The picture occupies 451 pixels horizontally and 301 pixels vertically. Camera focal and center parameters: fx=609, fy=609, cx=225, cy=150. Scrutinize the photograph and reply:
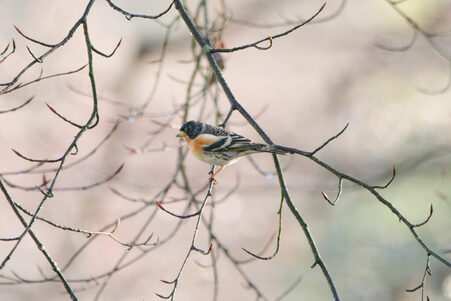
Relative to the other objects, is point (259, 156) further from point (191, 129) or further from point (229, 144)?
point (229, 144)

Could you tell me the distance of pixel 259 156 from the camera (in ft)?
43.1

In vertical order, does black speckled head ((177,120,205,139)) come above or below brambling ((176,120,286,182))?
above

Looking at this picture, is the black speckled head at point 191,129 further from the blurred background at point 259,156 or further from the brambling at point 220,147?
the blurred background at point 259,156

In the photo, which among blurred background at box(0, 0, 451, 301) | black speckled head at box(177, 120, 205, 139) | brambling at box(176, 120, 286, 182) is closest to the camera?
brambling at box(176, 120, 286, 182)

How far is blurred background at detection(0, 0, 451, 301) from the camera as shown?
10180mm

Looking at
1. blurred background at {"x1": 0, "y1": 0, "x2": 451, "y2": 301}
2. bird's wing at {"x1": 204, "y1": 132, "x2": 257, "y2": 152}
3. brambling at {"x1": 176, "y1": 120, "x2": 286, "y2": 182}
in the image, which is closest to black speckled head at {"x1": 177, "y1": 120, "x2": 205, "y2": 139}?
brambling at {"x1": 176, "y1": 120, "x2": 286, "y2": 182}

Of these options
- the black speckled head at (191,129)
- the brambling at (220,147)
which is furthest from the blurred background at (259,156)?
the brambling at (220,147)

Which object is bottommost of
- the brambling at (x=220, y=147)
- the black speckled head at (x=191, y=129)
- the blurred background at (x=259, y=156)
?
the brambling at (x=220, y=147)

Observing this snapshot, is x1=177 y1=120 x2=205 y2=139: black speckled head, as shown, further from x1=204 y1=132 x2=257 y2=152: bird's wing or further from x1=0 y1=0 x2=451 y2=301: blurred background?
x1=0 y1=0 x2=451 y2=301: blurred background

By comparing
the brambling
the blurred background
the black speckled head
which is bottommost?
the brambling

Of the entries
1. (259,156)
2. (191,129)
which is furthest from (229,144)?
(259,156)

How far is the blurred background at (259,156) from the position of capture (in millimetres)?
10180

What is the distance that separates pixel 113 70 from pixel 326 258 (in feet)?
19.4

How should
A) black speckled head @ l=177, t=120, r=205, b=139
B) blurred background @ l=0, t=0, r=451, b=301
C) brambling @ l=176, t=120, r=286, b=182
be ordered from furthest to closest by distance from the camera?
blurred background @ l=0, t=0, r=451, b=301, black speckled head @ l=177, t=120, r=205, b=139, brambling @ l=176, t=120, r=286, b=182
